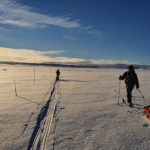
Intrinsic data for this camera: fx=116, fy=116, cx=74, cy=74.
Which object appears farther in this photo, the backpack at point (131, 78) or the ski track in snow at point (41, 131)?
the backpack at point (131, 78)

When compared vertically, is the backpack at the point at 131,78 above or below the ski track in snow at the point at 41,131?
above

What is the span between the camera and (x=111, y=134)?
10.4 feet

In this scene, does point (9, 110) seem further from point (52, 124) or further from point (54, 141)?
point (54, 141)

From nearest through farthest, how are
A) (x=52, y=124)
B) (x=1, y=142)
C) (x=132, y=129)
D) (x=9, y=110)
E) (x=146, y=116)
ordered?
(x=1, y=142), (x=132, y=129), (x=52, y=124), (x=146, y=116), (x=9, y=110)

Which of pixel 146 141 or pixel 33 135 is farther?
pixel 33 135

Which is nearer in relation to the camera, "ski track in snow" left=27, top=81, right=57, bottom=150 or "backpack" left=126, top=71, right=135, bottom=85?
"ski track in snow" left=27, top=81, right=57, bottom=150

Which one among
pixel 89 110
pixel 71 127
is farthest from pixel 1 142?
pixel 89 110

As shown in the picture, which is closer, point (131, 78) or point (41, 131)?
point (41, 131)

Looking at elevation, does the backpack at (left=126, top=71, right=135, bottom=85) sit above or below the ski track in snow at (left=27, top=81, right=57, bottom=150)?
above

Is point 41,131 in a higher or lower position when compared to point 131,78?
lower

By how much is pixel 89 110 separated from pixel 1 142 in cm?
320

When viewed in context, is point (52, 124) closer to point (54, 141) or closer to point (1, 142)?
point (54, 141)

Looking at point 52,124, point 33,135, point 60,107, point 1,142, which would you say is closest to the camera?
point 1,142

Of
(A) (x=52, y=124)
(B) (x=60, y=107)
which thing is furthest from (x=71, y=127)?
(B) (x=60, y=107)
